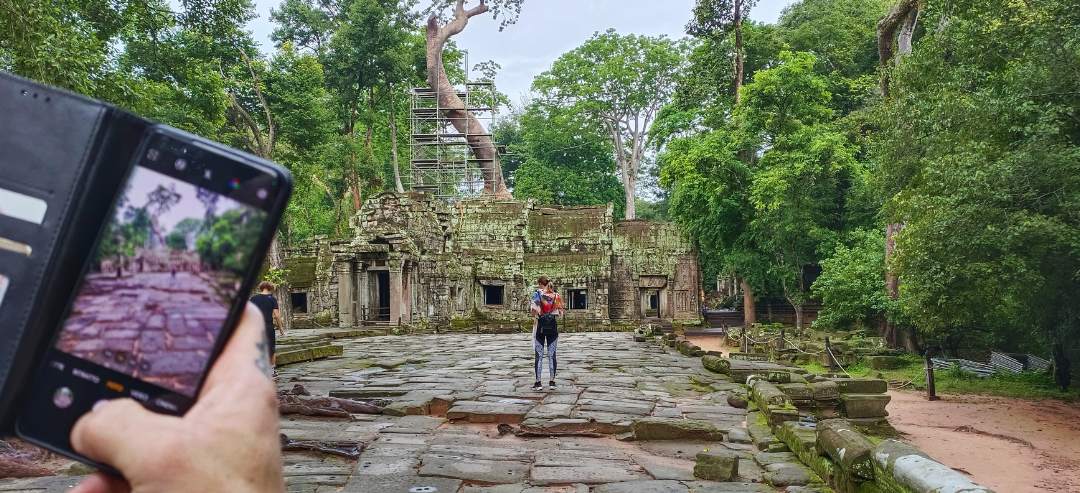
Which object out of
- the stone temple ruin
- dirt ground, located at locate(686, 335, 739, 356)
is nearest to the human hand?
the stone temple ruin

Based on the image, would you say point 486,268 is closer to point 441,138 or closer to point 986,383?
point 441,138

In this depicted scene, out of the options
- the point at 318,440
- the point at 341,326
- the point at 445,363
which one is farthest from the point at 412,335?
the point at 318,440

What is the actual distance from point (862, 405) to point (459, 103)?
28053 millimetres

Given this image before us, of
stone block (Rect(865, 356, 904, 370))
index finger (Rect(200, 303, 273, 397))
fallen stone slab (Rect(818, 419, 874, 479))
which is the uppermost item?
index finger (Rect(200, 303, 273, 397))

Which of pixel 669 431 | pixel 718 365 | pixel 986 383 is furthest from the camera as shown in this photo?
pixel 986 383

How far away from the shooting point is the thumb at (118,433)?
0.89 metres

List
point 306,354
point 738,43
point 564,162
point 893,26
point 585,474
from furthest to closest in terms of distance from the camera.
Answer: point 564,162, point 738,43, point 893,26, point 306,354, point 585,474

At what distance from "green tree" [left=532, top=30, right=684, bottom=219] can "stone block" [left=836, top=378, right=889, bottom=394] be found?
27833 millimetres

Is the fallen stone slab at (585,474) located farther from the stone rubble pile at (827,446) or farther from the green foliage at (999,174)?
the green foliage at (999,174)

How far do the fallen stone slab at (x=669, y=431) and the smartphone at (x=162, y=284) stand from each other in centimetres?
576

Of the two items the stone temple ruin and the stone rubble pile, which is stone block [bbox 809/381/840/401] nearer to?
the stone rubble pile

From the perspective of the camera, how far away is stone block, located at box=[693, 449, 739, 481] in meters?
4.89

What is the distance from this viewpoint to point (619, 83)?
37.0 meters

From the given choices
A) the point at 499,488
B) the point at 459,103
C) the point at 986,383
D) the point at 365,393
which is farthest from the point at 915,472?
the point at 459,103
